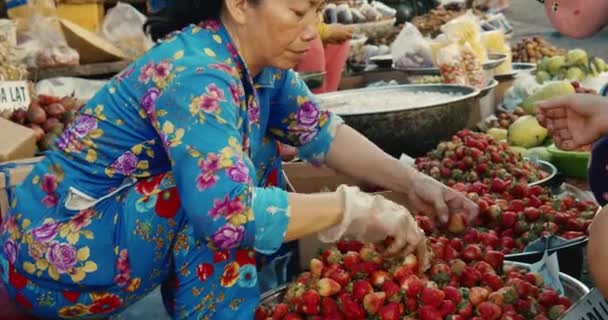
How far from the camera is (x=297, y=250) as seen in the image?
255 cm

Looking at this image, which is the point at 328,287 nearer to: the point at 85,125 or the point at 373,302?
the point at 373,302

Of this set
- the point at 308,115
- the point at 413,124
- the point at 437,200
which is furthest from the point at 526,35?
the point at 437,200

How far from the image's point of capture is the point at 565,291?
2.10 metres

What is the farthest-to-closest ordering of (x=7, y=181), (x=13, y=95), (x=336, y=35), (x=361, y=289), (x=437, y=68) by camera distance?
(x=336, y=35)
(x=437, y=68)
(x=13, y=95)
(x=7, y=181)
(x=361, y=289)

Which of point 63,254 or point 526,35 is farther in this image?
point 526,35

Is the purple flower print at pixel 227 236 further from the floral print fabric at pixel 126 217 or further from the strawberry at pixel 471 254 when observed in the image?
the strawberry at pixel 471 254

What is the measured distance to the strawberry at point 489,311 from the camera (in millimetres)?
1872

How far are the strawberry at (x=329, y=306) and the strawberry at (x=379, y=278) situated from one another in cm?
11

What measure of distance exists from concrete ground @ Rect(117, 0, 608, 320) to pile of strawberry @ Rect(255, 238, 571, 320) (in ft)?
2.06

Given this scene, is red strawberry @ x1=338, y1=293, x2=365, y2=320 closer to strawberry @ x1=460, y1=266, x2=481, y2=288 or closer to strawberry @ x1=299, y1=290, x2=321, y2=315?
strawberry @ x1=299, y1=290, x2=321, y2=315

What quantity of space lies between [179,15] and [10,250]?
755 millimetres

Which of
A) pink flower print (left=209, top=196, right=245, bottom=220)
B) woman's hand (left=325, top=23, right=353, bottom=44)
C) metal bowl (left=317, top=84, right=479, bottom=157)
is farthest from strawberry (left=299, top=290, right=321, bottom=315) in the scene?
woman's hand (left=325, top=23, right=353, bottom=44)

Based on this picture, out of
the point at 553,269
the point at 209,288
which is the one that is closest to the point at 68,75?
the point at 209,288

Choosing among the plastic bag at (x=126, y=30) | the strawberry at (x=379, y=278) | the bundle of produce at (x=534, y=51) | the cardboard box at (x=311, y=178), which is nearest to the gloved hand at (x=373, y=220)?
the strawberry at (x=379, y=278)
